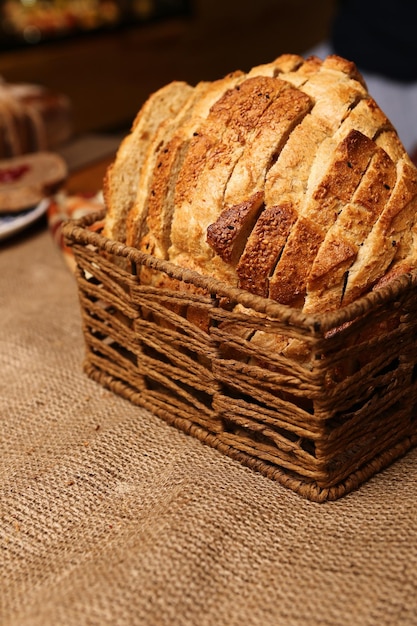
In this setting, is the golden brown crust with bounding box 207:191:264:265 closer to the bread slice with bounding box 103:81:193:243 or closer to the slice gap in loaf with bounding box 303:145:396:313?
the slice gap in loaf with bounding box 303:145:396:313

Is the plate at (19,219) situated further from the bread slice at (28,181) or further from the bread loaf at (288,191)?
the bread loaf at (288,191)

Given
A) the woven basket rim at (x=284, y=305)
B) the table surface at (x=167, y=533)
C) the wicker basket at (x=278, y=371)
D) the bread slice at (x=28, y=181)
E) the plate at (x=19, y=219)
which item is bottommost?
the plate at (x=19, y=219)

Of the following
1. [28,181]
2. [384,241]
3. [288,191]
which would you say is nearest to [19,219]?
[28,181]

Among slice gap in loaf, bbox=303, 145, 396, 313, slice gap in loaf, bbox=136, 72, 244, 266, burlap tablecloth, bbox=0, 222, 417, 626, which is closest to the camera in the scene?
burlap tablecloth, bbox=0, 222, 417, 626

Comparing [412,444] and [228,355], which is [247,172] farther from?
[412,444]

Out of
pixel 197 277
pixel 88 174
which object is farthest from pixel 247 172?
pixel 88 174

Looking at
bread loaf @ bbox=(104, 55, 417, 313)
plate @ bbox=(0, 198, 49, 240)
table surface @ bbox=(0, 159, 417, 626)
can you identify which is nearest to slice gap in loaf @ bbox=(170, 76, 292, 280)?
bread loaf @ bbox=(104, 55, 417, 313)

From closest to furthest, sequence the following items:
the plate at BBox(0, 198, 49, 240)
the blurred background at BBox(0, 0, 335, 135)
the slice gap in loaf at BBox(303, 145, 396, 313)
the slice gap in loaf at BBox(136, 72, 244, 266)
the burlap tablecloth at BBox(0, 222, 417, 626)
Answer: the burlap tablecloth at BBox(0, 222, 417, 626) → the slice gap in loaf at BBox(303, 145, 396, 313) → the slice gap in loaf at BBox(136, 72, 244, 266) → the plate at BBox(0, 198, 49, 240) → the blurred background at BBox(0, 0, 335, 135)

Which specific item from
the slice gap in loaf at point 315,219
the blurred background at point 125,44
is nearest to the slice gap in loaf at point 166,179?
the slice gap in loaf at point 315,219
